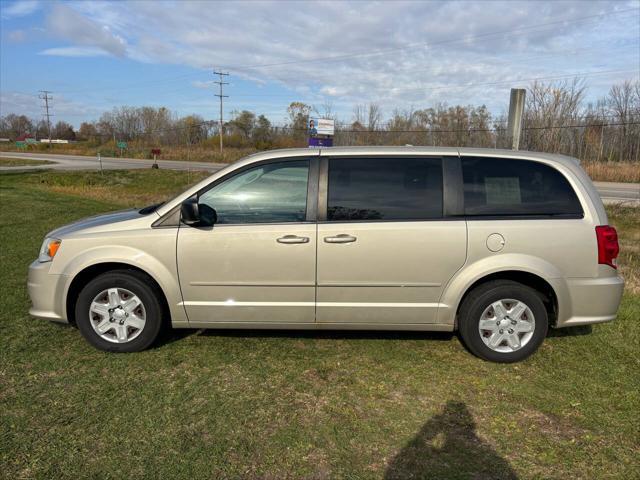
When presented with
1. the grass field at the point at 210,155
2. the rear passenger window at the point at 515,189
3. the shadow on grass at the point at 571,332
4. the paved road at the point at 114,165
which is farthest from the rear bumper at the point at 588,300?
the paved road at the point at 114,165

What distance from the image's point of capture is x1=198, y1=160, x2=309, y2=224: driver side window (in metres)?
4.02

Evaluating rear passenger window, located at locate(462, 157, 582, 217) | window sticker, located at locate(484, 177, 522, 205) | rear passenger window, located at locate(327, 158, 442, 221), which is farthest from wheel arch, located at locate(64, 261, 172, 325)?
window sticker, located at locate(484, 177, 522, 205)

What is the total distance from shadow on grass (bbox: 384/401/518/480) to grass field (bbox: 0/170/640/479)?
10mm

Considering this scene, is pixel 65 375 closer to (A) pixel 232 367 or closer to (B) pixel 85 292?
(B) pixel 85 292

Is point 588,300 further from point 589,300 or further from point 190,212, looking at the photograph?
point 190,212

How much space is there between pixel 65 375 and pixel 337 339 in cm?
233

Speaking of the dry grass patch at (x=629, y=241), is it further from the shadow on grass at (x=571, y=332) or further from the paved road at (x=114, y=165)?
the paved road at (x=114, y=165)

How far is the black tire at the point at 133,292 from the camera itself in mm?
4062

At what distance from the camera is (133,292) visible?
160 inches

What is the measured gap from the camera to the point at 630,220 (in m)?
12.0

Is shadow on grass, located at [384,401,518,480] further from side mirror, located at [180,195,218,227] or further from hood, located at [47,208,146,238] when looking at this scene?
hood, located at [47,208,146,238]

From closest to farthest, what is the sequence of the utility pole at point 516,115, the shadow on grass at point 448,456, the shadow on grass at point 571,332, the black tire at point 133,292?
the shadow on grass at point 448,456, the black tire at point 133,292, the shadow on grass at point 571,332, the utility pole at point 516,115

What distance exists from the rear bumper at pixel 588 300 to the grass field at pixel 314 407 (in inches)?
17.4

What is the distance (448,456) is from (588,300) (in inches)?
78.3
